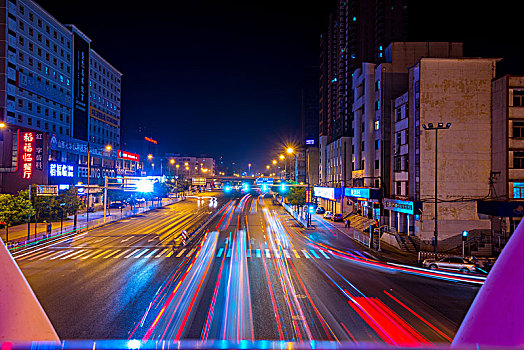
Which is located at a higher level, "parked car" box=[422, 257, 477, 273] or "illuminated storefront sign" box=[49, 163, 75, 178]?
"illuminated storefront sign" box=[49, 163, 75, 178]

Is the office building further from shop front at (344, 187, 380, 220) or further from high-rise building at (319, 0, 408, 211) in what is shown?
high-rise building at (319, 0, 408, 211)

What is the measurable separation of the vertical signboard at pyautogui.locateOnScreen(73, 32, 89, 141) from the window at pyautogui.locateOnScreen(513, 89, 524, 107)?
85142 millimetres

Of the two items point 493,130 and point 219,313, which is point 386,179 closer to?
point 493,130

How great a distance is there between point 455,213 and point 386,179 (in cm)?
1140

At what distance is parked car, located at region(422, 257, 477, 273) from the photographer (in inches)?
878

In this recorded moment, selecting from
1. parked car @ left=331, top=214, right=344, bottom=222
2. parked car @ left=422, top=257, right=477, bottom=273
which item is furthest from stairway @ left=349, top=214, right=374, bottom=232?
parked car @ left=422, top=257, right=477, bottom=273

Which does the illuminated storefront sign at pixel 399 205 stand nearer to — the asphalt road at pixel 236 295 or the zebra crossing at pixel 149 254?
the zebra crossing at pixel 149 254

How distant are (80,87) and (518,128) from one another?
8813 cm

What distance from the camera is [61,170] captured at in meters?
50.8

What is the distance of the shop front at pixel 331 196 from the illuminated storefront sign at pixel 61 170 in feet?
149

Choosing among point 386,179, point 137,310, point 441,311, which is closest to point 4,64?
point 137,310

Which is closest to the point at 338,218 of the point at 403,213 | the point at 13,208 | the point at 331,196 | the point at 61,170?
the point at 331,196

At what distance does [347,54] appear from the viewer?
7738 cm

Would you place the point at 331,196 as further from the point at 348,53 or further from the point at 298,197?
the point at 348,53
